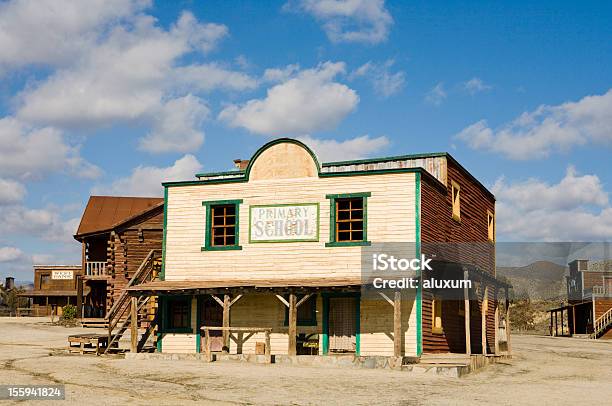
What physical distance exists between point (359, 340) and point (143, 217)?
20.0 metres

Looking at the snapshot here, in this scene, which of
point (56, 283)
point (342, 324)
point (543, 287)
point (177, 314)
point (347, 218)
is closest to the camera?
point (342, 324)

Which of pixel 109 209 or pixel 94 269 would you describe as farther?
pixel 109 209

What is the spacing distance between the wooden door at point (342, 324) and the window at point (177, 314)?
5122mm

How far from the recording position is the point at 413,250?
78.6 ft

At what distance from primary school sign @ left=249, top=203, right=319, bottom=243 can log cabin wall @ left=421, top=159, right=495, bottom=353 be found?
3.58 metres

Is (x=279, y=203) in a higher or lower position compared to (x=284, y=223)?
higher

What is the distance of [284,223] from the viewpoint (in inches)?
1009

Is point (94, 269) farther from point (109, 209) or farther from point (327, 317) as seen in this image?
point (327, 317)

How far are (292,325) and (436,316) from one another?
5104 mm

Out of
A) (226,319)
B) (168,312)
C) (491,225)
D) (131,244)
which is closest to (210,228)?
(168,312)

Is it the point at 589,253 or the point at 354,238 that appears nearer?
the point at 354,238

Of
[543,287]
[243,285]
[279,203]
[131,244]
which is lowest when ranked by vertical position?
[243,285]

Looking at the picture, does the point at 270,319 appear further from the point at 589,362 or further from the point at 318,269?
the point at 589,362

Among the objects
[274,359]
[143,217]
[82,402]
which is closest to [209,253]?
[274,359]
